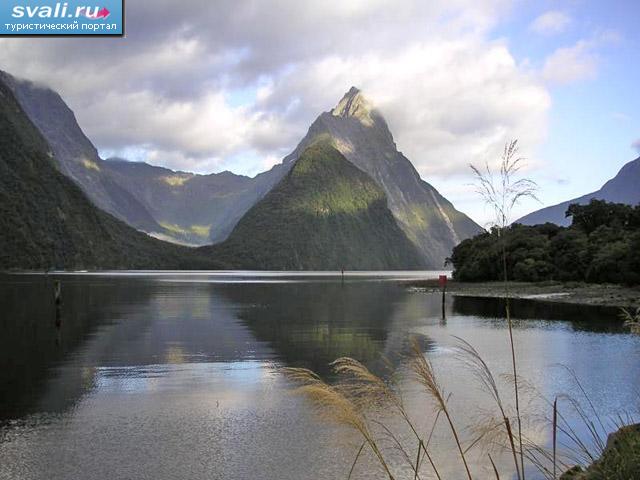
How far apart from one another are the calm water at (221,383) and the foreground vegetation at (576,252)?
134 ft

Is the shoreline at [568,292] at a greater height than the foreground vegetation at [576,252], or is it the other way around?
the foreground vegetation at [576,252]

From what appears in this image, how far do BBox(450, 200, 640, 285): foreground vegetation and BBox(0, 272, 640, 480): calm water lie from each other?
40724 mm

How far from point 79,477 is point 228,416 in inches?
216

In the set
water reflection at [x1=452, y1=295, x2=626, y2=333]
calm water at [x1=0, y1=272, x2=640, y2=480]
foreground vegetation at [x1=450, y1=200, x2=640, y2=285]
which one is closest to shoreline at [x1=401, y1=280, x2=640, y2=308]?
foreground vegetation at [x1=450, y1=200, x2=640, y2=285]

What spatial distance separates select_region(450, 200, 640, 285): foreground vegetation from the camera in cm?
8650

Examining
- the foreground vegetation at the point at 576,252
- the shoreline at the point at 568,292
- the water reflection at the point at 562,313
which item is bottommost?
the water reflection at the point at 562,313

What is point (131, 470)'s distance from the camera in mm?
12336

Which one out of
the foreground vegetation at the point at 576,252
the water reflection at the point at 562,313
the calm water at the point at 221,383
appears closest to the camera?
the calm water at the point at 221,383

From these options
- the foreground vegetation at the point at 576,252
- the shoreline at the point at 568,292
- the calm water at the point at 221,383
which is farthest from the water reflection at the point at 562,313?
the foreground vegetation at the point at 576,252

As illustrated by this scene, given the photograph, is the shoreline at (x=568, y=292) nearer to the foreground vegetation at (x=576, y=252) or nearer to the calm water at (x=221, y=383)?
the foreground vegetation at (x=576, y=252)

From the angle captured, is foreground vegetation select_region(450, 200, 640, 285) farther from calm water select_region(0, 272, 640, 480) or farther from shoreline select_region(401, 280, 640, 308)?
calm water select_region(0, 272, 640, 480)

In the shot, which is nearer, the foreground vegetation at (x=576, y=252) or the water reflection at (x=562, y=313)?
the water reflection at (x=562, y=313)

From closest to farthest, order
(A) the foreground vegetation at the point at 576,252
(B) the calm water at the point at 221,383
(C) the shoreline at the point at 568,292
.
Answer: (B) the calm water at the point at 221,383 < (C) the shoreline at the point at 568,292 < (A) the foreground vegetation at the point at 576,252

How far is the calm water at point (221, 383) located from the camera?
43.0ft
